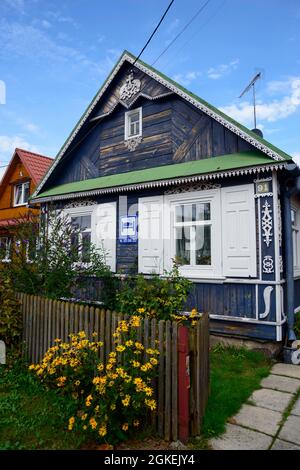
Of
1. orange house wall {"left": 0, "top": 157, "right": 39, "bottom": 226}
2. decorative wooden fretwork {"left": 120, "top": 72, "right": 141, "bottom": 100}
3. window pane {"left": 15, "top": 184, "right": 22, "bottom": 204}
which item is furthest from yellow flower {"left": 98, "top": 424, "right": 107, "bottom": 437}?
window pane {"left": 15, "top": 184, "right": 22, "bottom": 204}

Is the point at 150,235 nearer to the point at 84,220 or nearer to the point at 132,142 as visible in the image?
the point at 84,220

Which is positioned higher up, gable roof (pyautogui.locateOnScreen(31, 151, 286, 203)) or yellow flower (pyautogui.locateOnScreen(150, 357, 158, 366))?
gable roof (pyautogui.locateOnScreen(31, 151, 286, 203))

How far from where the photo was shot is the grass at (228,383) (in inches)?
138

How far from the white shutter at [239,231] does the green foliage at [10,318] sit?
14.1 ft

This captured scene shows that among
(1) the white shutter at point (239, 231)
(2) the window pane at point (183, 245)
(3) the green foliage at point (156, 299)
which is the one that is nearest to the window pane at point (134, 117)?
(2) the window pane at point (183, 245)

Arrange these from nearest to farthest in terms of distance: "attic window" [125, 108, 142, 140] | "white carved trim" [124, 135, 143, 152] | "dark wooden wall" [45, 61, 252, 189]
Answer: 1. "dark wooden wall" [45, 61, 252, 189]
2. "white carved trim" [124, 135, 143, 152]
3. "attic window" [125, 108, 142, 140]

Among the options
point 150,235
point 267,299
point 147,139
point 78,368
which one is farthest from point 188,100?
point 78,368

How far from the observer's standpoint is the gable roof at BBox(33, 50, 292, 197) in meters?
6.33

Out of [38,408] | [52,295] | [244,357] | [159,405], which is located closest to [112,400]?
[159,405]

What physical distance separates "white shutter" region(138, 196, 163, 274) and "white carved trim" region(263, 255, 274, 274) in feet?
8.51

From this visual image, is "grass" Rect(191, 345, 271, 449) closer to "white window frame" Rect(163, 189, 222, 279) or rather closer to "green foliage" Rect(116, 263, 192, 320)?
"green foliage" Rect(116, 263, 192, 320)

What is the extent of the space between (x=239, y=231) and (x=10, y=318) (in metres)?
4.86

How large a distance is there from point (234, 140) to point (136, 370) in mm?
5981

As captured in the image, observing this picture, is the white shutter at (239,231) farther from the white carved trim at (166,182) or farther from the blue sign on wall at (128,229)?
the blue sign on wall at (128,229)
